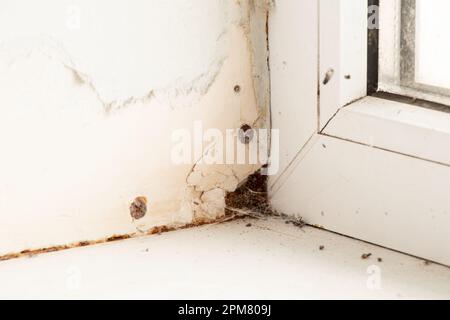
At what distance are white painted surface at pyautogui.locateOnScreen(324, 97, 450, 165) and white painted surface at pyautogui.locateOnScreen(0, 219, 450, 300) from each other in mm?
163

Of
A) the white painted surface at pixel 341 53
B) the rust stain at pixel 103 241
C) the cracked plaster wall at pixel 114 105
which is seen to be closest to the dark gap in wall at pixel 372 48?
the white painted surface at pixel 341 53

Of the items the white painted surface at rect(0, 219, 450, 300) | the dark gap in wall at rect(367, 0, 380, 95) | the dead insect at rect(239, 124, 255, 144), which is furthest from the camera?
the dead insect at rect(239, 124, 255, 144)

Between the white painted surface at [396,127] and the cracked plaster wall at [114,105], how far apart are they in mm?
183

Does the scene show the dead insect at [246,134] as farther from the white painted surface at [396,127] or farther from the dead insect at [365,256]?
the dead insect at [365,256]

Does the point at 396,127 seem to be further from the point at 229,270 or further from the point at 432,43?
the point at 229,270

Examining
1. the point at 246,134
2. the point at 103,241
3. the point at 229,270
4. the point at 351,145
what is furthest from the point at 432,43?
the point at 103,241

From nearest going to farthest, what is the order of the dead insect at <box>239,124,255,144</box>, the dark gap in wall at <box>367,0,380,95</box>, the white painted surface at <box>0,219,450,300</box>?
the white painted surface at <box>0,219,450,300</box> < the dark gap in wall at <box>367,0,380,95</box> < the dead insect at <box>239,124,255,144</box>

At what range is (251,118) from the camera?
1.35 meters

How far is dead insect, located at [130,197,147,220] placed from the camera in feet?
4.21

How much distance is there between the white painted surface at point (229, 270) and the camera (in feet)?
3.61

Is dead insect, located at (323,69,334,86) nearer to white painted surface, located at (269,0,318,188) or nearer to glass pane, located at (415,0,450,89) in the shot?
white painted surface, located at (269,0,318,188)

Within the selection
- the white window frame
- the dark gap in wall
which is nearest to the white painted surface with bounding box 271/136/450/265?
the white window frame

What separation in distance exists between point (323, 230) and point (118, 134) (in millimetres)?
357

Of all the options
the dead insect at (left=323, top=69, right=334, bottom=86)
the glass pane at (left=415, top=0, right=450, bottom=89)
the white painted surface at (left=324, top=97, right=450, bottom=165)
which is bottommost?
the white painted surface at (left=324, top=97, right=450, bottom=165)
